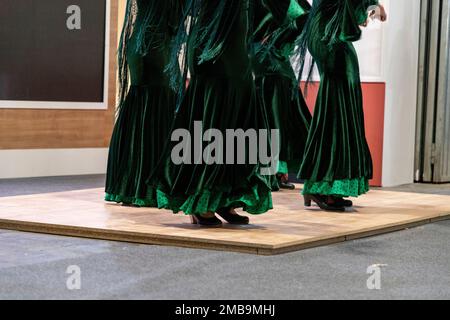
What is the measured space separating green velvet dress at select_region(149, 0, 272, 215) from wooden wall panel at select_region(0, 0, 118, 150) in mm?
3076

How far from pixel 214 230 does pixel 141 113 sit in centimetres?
106

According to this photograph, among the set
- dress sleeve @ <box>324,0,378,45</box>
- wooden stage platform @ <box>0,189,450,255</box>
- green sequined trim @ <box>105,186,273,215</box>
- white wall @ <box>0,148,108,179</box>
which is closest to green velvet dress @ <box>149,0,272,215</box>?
green sequined trim @ <box>105,186,273,215</box>

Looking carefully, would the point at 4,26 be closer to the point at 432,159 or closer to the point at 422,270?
the point at 432,159

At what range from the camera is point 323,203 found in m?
5.18

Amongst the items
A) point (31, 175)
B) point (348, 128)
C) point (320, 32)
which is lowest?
point (31, 175)

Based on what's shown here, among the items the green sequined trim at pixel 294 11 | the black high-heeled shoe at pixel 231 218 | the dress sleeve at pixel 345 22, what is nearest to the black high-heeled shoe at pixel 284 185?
the green sequined trim at pixel 294 11

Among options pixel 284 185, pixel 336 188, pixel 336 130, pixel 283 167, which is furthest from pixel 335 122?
pixel 284 185

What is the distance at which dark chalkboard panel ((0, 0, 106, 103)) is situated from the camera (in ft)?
22.6

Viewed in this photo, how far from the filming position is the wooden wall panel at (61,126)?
705 cm

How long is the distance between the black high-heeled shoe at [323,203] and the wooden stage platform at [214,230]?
5cm

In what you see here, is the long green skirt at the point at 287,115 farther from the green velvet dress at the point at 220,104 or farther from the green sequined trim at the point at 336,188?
the green velvet dress at the point at 220,104

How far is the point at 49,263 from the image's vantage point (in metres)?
→ 3.49
